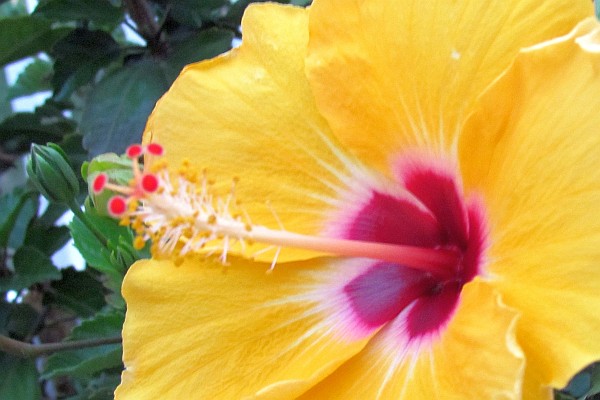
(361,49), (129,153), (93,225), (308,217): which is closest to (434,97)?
(361,49)

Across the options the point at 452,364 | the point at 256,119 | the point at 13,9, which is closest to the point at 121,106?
the point at 256,119

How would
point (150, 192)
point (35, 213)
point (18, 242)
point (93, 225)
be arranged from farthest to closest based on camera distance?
point (18, 242) → point (35, 213) → point (93, 225) → point (150, 192)

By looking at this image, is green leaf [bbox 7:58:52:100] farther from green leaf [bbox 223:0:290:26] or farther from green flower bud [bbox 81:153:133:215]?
Result: green flower bud [bbox 81:153:133:215]

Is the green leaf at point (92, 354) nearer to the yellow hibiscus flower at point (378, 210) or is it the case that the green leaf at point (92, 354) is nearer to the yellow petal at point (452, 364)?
the yellow hibiscus flower at point (378, 210)

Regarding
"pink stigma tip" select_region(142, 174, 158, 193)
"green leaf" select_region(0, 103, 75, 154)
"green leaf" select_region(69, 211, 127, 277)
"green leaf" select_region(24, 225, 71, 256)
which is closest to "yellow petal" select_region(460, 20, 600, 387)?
"pink stigma tip" select_region(142, 174, 158, 193)

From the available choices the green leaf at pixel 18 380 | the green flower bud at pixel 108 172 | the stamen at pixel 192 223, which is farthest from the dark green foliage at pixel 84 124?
the stamen at pixel 192 223

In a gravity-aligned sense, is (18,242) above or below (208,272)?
below

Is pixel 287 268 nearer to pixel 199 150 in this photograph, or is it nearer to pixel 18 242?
pixel 199 150
